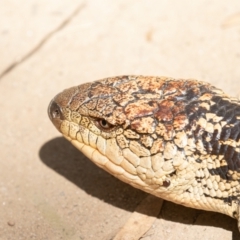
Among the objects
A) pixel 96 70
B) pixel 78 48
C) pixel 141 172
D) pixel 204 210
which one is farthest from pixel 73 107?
pixel 78 48

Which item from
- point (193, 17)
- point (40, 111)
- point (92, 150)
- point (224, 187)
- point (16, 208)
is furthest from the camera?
point (193, 17)

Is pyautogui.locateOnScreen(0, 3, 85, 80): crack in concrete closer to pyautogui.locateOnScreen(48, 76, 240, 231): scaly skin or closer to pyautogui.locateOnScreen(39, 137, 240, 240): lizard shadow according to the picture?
pyautogui.locateOnScreen(39, 137, 240, 240): lizard shadow

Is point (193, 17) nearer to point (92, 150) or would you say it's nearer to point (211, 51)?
point (211, 51)

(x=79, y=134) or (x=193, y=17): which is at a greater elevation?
(x=79, y=134)

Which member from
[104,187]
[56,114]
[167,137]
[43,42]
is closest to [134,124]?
[167,137]

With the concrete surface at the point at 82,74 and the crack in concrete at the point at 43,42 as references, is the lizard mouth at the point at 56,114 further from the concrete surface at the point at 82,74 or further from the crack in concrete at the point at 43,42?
the crack in concrete at the point at 43,42

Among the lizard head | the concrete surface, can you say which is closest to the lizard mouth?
the lizard head

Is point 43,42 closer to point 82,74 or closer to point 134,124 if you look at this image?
point 82,74

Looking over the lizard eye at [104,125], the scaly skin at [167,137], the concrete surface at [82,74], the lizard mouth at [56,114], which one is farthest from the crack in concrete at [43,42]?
the lizard eye at [104,125]
